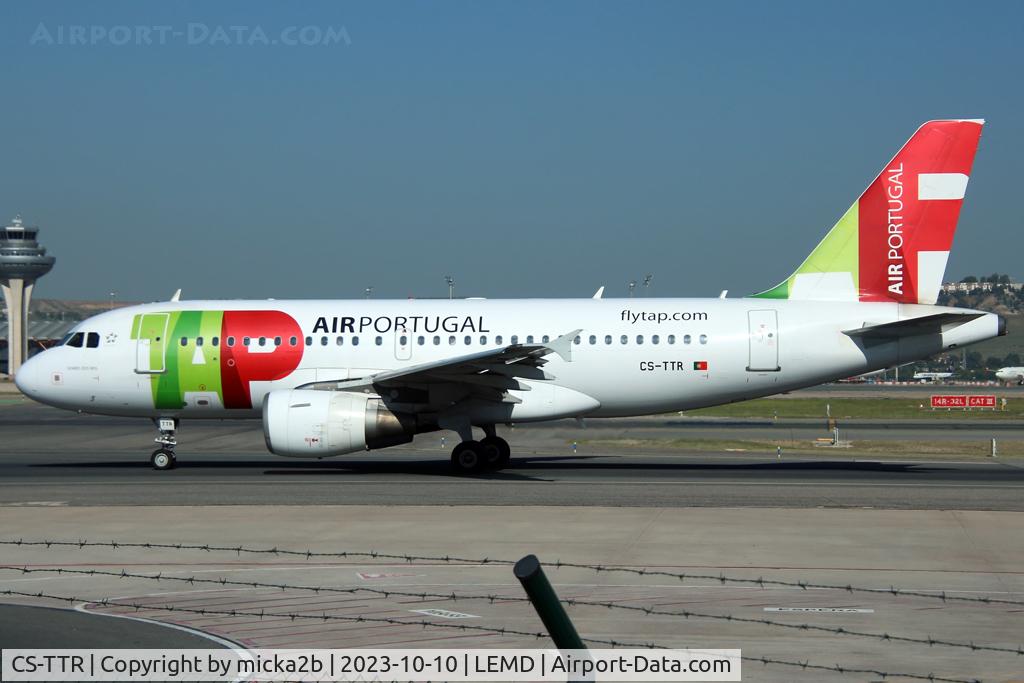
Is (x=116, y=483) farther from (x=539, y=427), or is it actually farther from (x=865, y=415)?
(x=865, y=415)

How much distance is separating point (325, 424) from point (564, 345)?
519 centimetres

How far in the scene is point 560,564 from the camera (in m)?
13.7

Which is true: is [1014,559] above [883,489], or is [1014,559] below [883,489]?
below

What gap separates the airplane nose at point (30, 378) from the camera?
27.0m

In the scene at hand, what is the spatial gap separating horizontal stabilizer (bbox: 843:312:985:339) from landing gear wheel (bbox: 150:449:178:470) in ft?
48.6

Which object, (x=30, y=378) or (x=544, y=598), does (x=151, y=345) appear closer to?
(x=30, y=378)

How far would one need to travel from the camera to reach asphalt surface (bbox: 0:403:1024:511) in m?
20.2

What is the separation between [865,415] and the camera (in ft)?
171

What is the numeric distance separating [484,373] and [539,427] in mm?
19080

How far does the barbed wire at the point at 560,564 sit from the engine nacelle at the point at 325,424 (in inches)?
305

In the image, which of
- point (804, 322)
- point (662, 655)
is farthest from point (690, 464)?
point (662, 655)

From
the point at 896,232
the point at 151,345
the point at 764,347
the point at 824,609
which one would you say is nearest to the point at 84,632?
the point at 824,609

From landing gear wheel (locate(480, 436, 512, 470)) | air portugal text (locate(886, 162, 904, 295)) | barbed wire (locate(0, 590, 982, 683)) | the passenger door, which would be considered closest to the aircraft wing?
landing gear wheel (locate(480, 436, 512, 470))

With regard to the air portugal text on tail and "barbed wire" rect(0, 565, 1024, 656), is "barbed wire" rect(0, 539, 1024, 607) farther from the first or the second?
the air portugal text on tail
